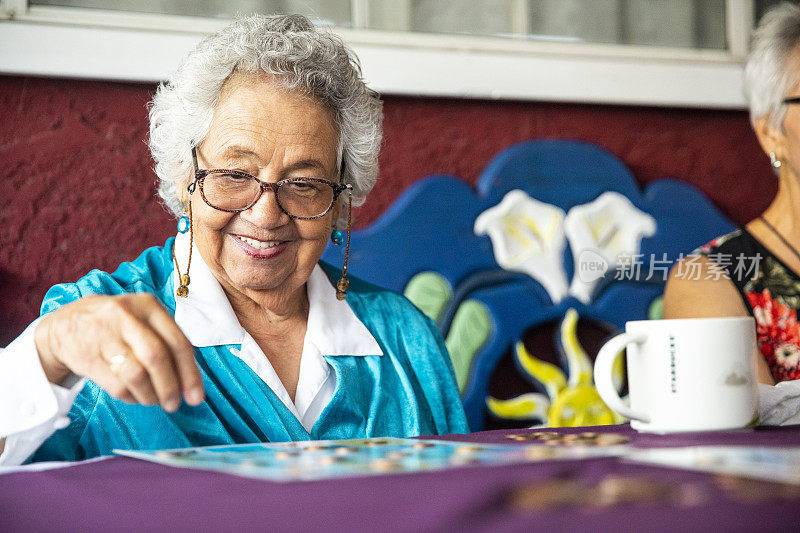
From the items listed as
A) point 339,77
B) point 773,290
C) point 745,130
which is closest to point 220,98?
point 339,77

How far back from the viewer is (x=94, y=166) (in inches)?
74.2

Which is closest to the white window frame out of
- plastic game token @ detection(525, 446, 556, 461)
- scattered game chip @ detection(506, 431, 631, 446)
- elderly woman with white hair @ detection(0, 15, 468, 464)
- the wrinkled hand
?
elderly woman with white hair @ detection(0, 15, 468, 464)

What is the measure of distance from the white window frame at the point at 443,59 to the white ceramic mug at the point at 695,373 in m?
1.35

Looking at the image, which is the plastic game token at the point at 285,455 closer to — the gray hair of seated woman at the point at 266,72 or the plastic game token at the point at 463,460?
the plastic game token at the point at 463,460

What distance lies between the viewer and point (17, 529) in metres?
0.58

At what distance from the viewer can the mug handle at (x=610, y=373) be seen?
920 mm

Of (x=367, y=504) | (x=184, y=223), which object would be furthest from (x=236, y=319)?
(x=367, y=504)

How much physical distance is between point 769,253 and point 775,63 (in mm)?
440

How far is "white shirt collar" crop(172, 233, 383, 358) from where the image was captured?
1239mm

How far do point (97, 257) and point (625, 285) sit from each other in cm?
134

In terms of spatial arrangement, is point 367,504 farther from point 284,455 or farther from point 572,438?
point 572,438

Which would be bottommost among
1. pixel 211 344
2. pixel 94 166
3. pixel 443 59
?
pixel 211 344

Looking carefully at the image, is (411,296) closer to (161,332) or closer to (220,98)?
(220,98)

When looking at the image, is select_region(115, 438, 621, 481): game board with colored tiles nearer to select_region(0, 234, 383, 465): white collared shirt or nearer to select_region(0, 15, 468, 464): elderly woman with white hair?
select_region(0, 234, 383, 465): white collared shirt
